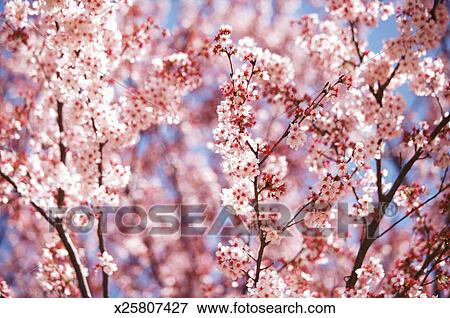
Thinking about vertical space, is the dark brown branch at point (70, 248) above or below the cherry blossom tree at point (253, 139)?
below

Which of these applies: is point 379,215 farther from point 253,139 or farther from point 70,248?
point 70,248

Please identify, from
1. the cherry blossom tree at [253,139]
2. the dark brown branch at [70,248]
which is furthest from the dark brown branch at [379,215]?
the dark brown branch at [70,248]

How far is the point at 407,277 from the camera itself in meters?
2.31

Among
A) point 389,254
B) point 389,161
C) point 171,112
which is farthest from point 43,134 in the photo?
point 389,254

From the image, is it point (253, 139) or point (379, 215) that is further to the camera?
point (379, 215)

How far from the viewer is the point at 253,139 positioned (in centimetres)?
191

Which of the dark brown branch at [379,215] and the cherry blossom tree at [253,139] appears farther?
the dark brown branch at [379,215]

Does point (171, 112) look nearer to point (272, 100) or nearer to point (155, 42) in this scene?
point (272, 100)

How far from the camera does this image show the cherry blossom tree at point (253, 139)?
1.95 m

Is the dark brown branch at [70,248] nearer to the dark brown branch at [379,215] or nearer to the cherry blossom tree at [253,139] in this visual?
the cherry blossom tree at [253,139]

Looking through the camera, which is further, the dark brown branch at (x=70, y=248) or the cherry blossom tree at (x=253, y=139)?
the dark brown branch at (x=70, y=248)

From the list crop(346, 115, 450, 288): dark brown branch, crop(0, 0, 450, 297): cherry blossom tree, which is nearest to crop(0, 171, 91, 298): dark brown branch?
crop(0, 0, 450, 297): cherry blossom tree

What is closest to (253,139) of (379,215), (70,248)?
(379,215)
